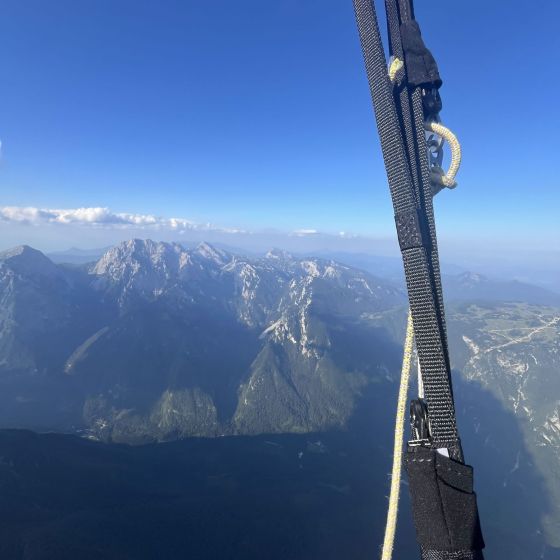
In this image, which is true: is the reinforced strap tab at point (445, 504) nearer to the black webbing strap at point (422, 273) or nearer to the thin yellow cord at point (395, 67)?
the black webbing strap at point (422, 273)

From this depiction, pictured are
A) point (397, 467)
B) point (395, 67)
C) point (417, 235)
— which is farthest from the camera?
point (395, 67)

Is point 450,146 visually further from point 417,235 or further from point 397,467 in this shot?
point 397,467

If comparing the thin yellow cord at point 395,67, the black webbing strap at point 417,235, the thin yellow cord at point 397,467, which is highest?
the thin yellow cord at point 395,67

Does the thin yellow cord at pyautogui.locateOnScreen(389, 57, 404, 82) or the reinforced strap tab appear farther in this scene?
the thin yellow cord at pyautogui.locateOnScreen(389, 57, 404, 82)

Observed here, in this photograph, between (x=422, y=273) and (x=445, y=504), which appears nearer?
(x=445, y=504)

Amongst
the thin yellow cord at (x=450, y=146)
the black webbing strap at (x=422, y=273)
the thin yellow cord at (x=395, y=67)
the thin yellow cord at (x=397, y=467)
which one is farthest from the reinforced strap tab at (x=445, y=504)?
the thin yellow cord at (x=395, y=67)

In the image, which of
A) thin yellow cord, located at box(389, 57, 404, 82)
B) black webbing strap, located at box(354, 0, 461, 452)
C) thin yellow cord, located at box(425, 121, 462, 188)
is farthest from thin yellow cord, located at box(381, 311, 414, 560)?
thin yellow cord, located at box(389, 57, 404, 82)

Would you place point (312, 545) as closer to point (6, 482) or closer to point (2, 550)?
point (2, 550)

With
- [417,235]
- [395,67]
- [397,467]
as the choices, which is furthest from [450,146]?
[397,467]

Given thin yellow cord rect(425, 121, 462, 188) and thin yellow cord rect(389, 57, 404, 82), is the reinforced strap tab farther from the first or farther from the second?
thin yellow cord rect(389, 57, 404, 82)
